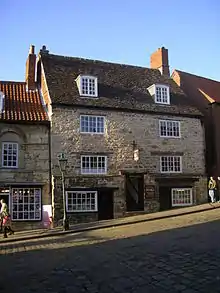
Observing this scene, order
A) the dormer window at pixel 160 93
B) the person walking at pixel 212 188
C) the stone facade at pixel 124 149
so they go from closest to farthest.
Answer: the stone facade at pixel 124 149 → the person walking at pixel 212 188 → the dormer window at pixel 160 93

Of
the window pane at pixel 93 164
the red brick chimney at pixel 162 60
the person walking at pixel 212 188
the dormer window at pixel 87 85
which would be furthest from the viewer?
the red brick chimney at pixel 162 60

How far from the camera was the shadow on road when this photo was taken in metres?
7.09

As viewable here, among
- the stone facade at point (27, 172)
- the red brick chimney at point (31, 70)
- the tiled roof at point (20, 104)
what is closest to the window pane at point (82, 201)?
the stone facade at point (27, 172)

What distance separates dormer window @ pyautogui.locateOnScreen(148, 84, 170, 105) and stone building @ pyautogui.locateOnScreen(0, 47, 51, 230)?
27.5ft

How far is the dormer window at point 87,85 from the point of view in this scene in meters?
24.2

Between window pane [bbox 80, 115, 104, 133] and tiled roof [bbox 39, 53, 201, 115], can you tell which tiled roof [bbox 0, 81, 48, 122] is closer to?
tiled roof [bbox 39, 53, 201, 115]

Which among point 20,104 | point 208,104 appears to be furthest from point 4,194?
point 208,104

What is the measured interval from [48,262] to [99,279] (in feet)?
8.96

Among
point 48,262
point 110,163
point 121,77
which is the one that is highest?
point 121,77

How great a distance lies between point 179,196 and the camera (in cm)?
2514

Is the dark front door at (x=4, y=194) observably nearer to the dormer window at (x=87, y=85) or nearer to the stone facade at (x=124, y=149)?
the stone facade at (x=124, y=149)

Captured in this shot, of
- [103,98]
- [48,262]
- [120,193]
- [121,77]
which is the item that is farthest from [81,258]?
[121,77]

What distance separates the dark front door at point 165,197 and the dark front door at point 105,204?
3770mm

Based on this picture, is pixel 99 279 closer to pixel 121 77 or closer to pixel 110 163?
pixel 110 163
